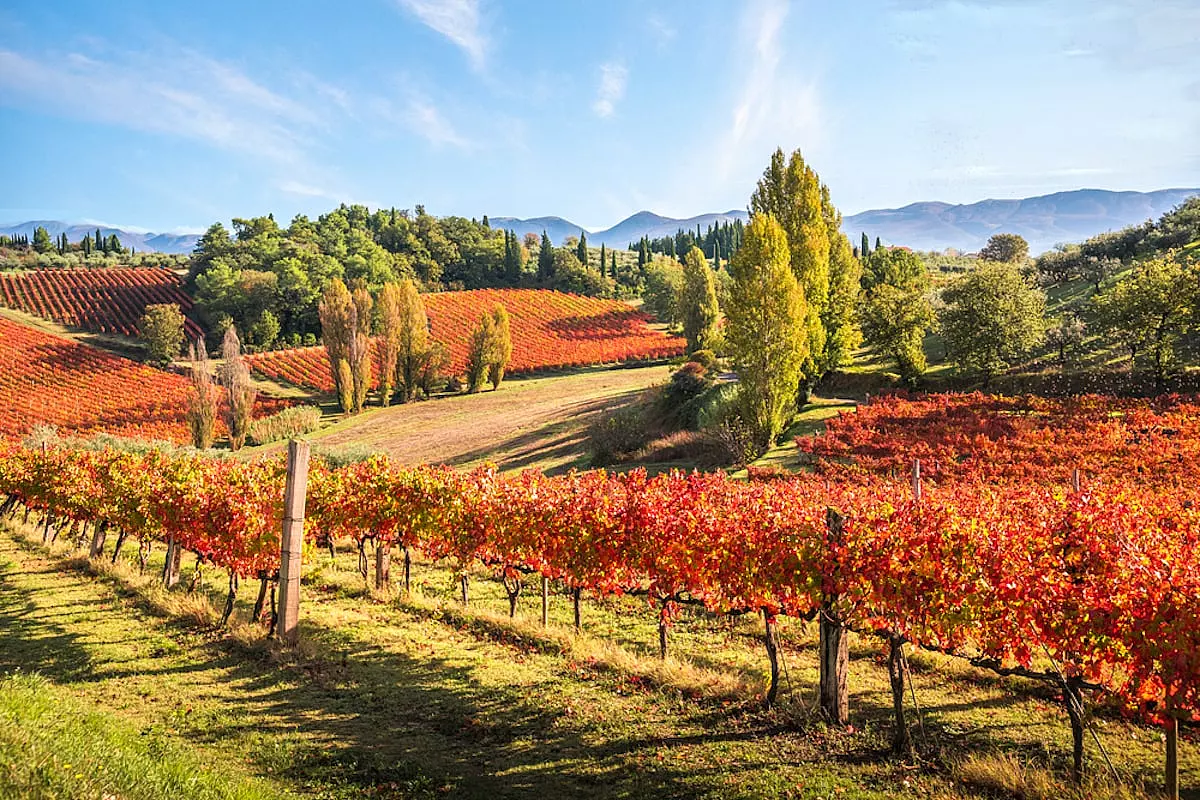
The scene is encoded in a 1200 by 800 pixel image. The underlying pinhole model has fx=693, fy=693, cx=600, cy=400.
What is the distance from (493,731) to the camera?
8.42 metres

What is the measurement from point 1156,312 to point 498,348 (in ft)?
147

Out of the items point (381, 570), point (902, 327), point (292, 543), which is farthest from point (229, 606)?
point (902, 327)

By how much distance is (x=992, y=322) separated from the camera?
29.4m

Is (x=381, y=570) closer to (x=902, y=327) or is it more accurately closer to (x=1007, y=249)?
(x=902, y=327)

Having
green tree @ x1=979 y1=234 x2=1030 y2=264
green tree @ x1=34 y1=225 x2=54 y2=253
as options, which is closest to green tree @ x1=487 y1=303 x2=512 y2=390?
green tree @ x1=979 y1=234 x2=1030 y2=264

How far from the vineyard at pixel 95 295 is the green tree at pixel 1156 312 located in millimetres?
79508

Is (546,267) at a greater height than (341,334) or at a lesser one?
greater

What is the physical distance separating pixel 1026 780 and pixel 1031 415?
2000cm

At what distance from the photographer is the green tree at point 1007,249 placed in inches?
2790

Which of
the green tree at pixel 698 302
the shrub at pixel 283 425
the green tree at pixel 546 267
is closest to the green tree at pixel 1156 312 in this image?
the green tree at pixel 698 302

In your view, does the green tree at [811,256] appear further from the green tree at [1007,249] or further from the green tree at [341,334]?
the green tree at [1007,249]

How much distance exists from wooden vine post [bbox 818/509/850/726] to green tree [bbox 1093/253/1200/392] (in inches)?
961

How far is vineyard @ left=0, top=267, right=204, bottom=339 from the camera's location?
2963 inches

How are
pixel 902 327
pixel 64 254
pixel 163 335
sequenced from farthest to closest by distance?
pixel 64 254
pixel 163 335
pixel 902 327
